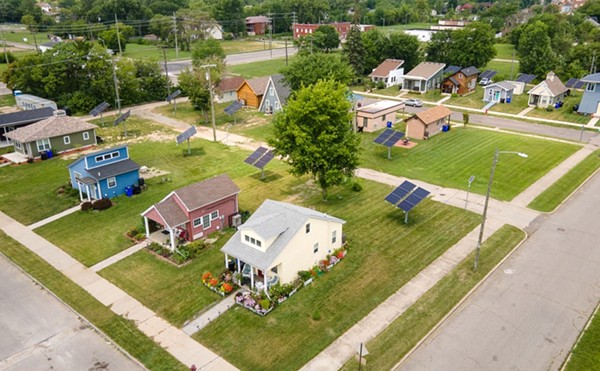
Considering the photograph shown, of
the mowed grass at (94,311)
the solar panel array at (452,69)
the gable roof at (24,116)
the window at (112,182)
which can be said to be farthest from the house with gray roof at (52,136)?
the solar panel array at (452,69)

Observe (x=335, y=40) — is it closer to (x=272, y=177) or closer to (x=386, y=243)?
(x=272, y=177)

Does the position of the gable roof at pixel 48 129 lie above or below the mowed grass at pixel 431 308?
above

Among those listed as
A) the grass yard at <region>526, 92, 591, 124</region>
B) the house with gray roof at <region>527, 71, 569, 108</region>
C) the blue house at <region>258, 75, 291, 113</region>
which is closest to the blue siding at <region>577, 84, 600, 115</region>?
the grass yard at <region>526, 92, 591, 124</region>

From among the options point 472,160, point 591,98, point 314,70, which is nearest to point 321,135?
point 472,160

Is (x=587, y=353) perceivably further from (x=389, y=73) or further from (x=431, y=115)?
(x=389, y=73)

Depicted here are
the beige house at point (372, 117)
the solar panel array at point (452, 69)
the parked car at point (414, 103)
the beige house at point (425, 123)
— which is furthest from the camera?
the solar panel array at point (452, 69)

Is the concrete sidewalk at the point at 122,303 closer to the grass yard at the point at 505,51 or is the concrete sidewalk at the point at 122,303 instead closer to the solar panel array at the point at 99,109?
the solar panel array at the point at 99,109
